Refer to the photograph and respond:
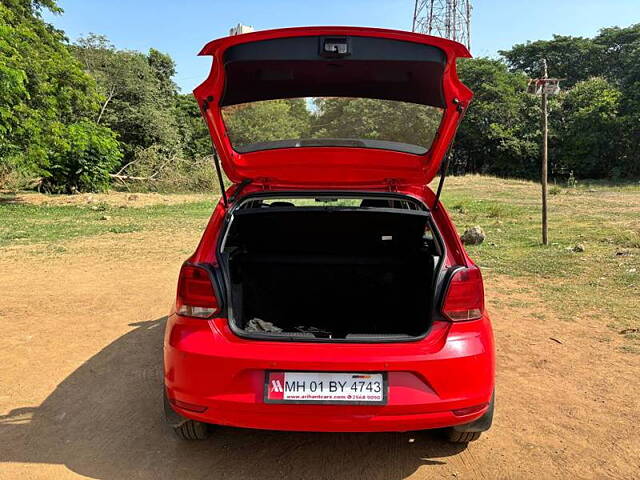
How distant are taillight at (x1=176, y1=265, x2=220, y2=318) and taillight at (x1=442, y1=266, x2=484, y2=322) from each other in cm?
107

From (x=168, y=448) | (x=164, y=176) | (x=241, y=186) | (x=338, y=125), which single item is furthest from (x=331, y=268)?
(x=164, y=176)

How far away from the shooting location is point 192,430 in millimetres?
2658

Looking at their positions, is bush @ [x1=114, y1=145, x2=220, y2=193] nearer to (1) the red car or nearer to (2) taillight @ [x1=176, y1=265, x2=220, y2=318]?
(1) the red car

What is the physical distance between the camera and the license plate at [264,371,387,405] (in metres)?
2.27

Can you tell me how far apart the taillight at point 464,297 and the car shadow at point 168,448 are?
76 cm

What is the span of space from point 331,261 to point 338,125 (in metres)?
0.83

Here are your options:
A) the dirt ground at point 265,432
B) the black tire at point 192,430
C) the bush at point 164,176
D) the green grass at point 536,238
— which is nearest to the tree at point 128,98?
the bush at point 164,176

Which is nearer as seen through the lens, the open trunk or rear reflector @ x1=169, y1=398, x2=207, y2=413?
rear reflector @ x1=169, y1=398, x2=207, y2=413

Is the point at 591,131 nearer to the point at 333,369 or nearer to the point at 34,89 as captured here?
the point at 34,89

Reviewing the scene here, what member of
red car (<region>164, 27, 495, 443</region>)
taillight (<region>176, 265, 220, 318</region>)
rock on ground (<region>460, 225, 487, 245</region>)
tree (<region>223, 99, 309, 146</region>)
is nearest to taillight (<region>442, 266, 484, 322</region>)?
red car (<region>164, 27, 495, 443</region>)

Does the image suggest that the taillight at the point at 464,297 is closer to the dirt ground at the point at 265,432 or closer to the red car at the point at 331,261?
the red car at the point at 331,261

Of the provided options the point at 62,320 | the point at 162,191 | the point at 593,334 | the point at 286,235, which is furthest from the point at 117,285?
the point at 162,191

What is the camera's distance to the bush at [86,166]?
1877 cm

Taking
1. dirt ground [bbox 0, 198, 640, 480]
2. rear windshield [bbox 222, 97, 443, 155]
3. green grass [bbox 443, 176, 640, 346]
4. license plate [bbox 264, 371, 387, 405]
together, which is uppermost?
rear windshield [bbox 222, 97, 443, 155]
